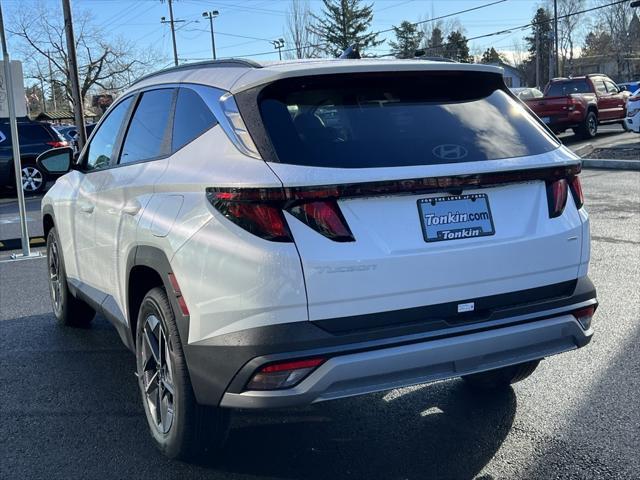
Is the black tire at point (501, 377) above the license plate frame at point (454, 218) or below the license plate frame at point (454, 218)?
below

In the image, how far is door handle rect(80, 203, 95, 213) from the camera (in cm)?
442

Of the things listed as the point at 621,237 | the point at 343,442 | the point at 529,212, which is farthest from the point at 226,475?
the point at 621,237

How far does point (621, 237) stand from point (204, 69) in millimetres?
6195

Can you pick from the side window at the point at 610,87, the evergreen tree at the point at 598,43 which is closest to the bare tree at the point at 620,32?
the evergreen tree at the point at 598,43

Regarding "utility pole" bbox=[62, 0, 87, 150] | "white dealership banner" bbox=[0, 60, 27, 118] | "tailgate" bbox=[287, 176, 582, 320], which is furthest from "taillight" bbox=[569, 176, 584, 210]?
"utility pole" bbox=[62, 0, 87, 150]

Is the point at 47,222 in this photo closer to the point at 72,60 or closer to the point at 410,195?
the point at 410,195

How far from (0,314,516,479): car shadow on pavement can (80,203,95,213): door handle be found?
1.08 meters

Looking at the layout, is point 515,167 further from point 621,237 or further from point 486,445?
point 621,237

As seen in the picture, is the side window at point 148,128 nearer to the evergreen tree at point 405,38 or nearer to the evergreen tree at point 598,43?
the evergreen tree at point 405,38

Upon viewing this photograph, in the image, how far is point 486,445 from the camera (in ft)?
11.3

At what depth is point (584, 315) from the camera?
323cm

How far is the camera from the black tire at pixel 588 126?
20717mm

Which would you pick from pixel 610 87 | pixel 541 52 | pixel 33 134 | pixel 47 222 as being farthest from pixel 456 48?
pixel 47 222

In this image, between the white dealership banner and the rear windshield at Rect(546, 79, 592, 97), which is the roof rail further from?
the rear windshield at Rect(546, 79, 592, 97)
